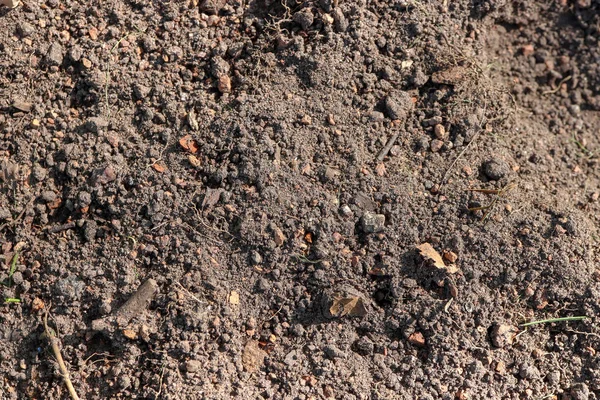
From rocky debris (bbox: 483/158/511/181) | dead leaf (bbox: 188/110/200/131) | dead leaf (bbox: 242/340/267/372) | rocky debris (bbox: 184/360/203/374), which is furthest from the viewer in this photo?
rocky debris (bbox: 483/158/511/181)

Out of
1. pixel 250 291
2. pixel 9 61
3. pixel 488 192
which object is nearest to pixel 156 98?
pixel 9 61

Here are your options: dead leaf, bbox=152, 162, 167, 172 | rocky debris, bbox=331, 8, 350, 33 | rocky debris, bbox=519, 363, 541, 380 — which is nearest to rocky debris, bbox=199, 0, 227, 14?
rocky debris, bbox=331, 8, 350, 33

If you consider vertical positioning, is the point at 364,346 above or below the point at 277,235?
below

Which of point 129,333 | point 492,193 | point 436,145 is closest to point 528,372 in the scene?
point 492,193

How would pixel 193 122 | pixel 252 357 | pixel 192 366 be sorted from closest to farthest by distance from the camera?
pixel 192 366 < pixel 252 357 < pixel 193 122

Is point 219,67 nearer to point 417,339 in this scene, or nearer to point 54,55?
point 54,55

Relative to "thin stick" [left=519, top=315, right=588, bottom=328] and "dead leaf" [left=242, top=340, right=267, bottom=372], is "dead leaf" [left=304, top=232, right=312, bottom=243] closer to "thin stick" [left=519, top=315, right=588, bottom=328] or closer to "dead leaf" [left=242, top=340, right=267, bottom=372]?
"dead leaf" [left=242, top=340, right=267, bottom=372]

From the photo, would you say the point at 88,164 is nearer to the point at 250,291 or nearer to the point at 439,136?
the point at 250,291
